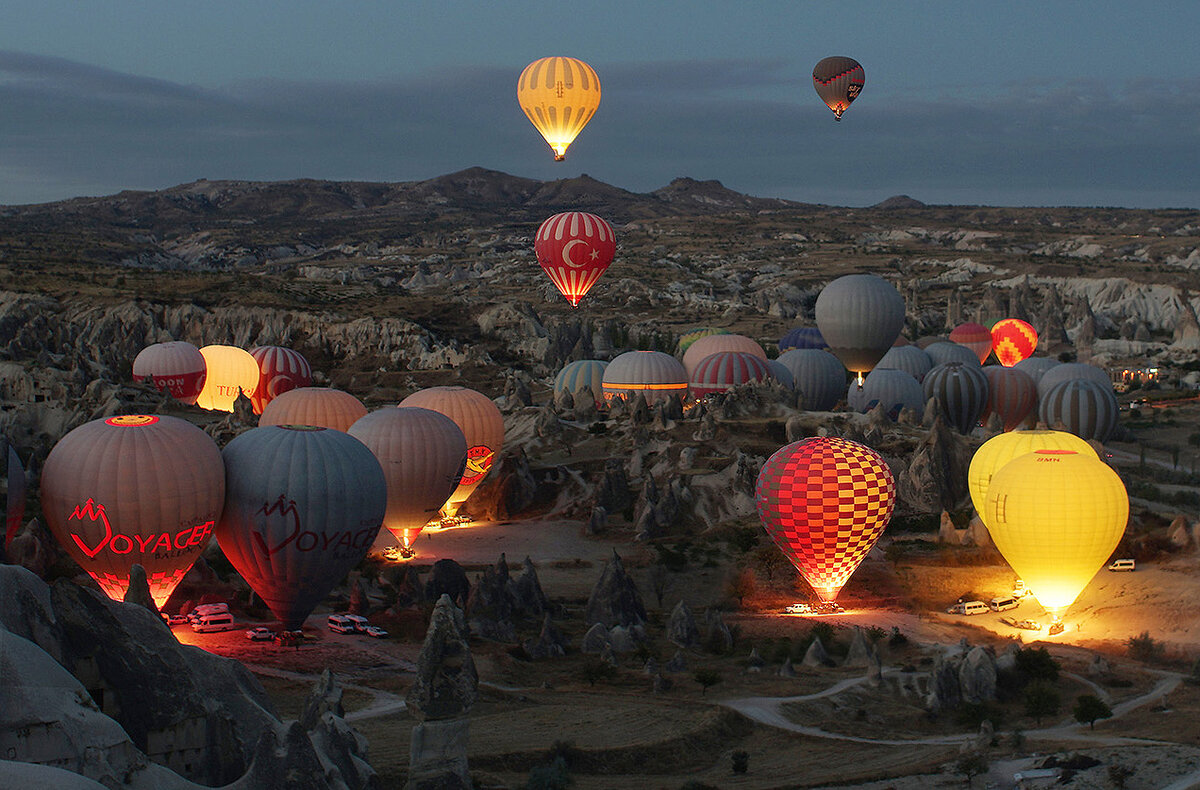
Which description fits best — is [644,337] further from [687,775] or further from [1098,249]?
[1098,249]

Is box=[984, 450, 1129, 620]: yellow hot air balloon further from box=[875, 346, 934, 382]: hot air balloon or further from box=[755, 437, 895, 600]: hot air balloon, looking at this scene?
box=[875, 346, 934, 382]: hot air balloon

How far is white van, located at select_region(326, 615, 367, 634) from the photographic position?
1427 inches

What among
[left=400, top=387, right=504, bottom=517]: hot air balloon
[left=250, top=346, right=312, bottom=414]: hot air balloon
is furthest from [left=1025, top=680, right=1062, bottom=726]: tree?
[left=250, top=346, right=312, bottom=414]: hot air balloon

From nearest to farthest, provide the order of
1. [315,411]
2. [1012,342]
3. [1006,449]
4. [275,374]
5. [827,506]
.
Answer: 1. [827,506]
2. [1006,449]
3. [315,411]
4. [275,374]
5. [1012,342]

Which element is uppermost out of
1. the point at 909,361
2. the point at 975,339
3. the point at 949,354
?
the point at 975,339

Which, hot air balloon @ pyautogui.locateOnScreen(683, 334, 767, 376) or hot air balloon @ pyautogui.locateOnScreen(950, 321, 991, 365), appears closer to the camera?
hot air balloon @ pyautogui.locateOnScreen(683, 334, 767, 376)

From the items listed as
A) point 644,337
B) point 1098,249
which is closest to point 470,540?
point 644,337

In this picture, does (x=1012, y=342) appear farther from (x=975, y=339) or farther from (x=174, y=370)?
(x=174, y=370)

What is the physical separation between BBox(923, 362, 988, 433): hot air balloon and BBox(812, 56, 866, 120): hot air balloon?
1633 centimetres

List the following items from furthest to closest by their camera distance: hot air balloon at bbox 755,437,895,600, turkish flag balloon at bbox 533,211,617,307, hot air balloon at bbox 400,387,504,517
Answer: turkish flag balloon at bbox 533,211,617,307 → hot air balloon at bbox 400,387,504,517 → hot air balloon at bbox 755,437,895,600

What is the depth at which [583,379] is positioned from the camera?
73938 mm

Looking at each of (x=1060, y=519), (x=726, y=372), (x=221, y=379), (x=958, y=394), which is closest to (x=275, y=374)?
(x=221, y=379)

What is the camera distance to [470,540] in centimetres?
5106

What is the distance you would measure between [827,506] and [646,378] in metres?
28.4
